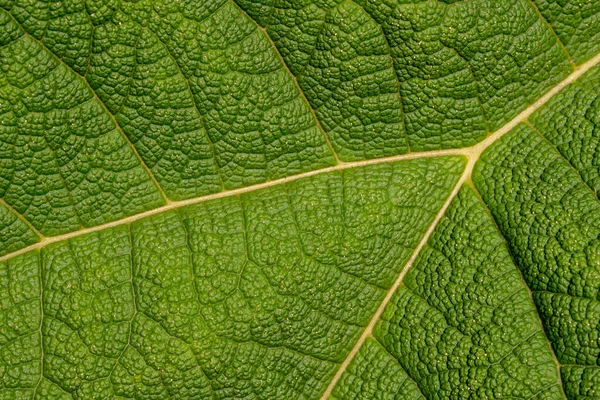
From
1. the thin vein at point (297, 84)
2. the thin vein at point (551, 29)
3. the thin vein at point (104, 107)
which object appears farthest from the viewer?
the thin vein at point (551, 29)

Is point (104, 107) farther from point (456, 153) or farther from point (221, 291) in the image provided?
point (456, 153)

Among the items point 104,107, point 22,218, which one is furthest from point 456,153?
point 22,218

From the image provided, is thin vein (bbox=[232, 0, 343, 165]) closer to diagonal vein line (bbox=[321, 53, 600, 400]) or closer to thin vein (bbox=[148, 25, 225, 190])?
thin vein (bbox=[148, 25, 225, 190])

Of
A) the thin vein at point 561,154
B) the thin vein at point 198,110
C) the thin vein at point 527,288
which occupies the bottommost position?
the thin vein at point 527,288

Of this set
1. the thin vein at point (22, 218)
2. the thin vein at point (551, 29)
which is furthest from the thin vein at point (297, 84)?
the thin vein at point (22, 218)

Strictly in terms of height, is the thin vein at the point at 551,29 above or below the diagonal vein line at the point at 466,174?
above

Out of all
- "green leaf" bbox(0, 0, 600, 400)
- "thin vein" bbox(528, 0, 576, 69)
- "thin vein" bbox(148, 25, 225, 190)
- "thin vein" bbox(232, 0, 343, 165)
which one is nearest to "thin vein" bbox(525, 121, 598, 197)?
"green leaf" bbox(0, 0, 600, 400)

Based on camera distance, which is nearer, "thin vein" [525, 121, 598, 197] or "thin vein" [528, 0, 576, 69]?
"thin vein" [525, 121, 598, 197]

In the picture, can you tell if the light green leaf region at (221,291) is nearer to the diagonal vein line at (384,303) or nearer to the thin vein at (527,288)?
the diagonal vein line at (384,303)

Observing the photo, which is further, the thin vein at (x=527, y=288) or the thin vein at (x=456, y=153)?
the thin vein at (x=456, y=153)
